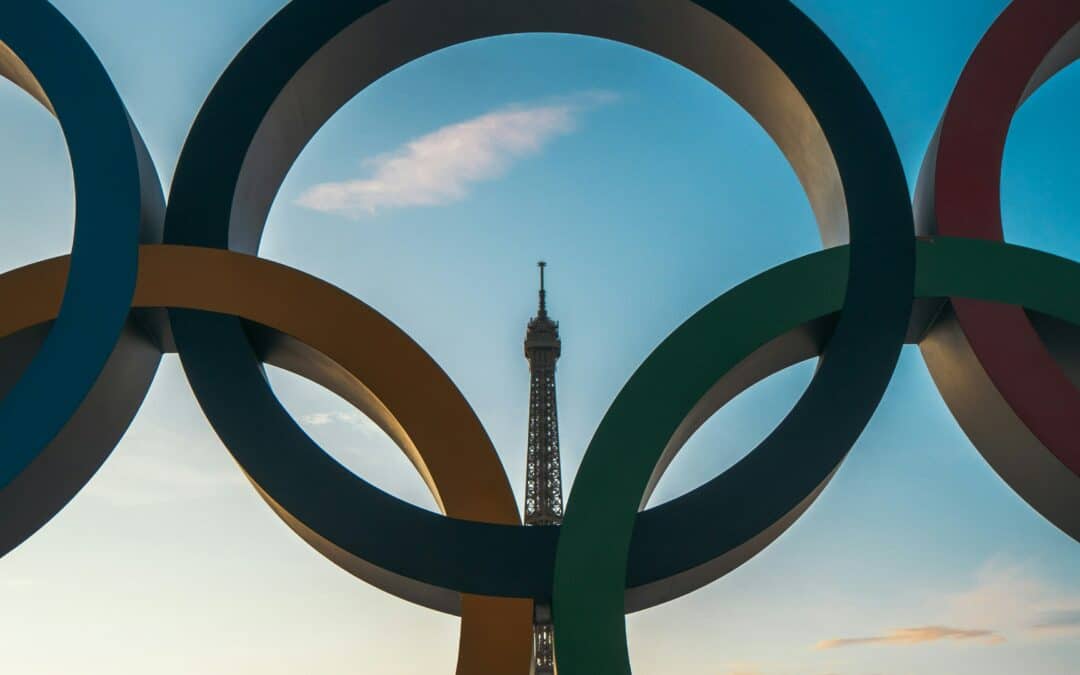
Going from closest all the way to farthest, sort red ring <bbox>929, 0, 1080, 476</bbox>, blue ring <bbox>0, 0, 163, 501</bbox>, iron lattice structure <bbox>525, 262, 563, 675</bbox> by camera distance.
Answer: blue ring <bbox>0, 0, 163, 501</bbox> → red ring <bbox>929, 0, 1080, 476</bbox> → iron lattice structure <bbox>525, 262, 563, 675</bbox>

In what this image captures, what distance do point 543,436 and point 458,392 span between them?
26.6 metres

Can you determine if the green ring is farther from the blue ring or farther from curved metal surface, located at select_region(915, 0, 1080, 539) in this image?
the blue ring

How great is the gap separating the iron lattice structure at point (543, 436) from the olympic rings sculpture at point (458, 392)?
2545cm

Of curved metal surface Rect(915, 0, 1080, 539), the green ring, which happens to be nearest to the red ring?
curved metal surface Rect(915, 0, 1080, 539)

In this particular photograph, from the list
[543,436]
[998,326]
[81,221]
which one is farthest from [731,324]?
[543,436]

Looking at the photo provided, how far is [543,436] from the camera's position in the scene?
37188mm

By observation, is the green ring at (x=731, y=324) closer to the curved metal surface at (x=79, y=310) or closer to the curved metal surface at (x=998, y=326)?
the curved metal surface at (x=998, y=326)

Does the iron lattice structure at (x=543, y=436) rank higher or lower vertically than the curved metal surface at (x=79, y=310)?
higher

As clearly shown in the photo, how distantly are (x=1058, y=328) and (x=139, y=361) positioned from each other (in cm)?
841

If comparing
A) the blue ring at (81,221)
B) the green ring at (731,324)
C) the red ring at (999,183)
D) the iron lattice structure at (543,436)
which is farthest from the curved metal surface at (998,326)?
the iron lattice structure at (543,436)

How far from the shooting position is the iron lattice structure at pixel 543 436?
121 feet

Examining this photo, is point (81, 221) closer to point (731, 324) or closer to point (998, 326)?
point (731, 324)

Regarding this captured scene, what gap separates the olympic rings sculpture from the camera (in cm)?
1014

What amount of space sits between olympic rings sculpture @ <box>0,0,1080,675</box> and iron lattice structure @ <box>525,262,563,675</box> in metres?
25.5
